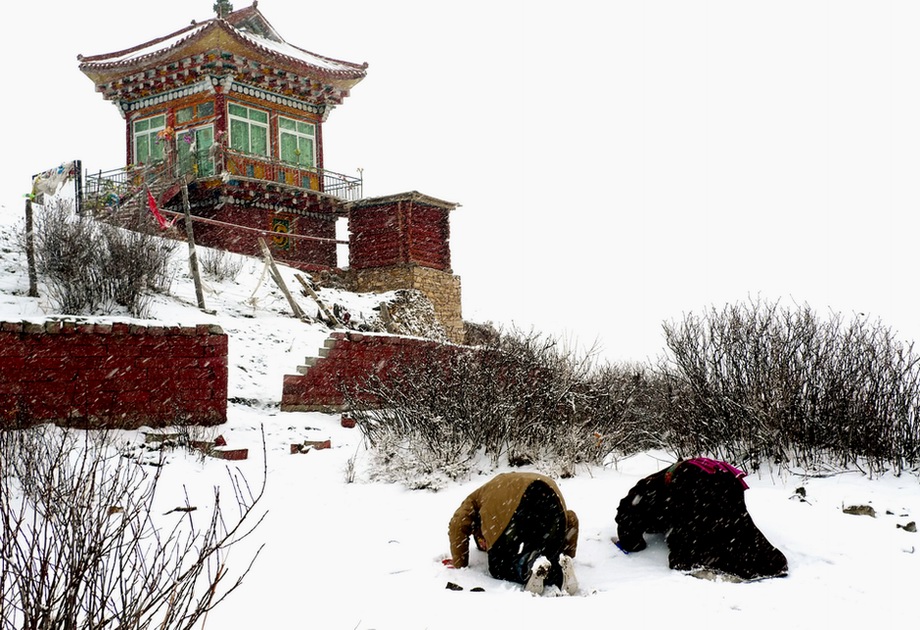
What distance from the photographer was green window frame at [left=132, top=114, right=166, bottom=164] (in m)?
23.3

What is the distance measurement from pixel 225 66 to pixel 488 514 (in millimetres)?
20071

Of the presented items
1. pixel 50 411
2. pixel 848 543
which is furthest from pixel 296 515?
pixel 848 543

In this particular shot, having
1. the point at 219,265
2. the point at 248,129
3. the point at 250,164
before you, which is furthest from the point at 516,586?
the point at 248,129

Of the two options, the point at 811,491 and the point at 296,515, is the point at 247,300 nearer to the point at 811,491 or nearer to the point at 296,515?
the point at 296,515

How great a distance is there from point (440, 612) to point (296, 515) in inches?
108

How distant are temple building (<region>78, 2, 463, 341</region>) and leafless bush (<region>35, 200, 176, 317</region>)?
6.79 metres

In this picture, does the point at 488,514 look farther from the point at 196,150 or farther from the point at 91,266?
the point at 196,150

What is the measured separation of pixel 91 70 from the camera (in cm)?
2352

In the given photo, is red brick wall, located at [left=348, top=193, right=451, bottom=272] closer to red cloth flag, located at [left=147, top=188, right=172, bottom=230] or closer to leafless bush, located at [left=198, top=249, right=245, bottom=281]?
leafless bush, located at [left=198, top=249, right=245, bottom=281]

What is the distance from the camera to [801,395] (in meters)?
8.35

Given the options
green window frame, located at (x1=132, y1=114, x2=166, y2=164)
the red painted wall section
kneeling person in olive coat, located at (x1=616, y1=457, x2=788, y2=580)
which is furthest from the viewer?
green window frame, located at (x1=132, y1=114, x2=166, y2=164)

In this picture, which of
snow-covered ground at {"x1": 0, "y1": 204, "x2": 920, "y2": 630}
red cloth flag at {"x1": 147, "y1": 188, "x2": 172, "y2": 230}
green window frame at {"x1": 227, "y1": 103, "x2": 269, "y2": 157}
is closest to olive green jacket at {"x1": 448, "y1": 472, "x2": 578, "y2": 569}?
snow-covered ground at {"x1": 0, "y1": 204, "x2": 920, "y2": 630}

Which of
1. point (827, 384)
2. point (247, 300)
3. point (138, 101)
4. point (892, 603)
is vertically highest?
point (138, 101)

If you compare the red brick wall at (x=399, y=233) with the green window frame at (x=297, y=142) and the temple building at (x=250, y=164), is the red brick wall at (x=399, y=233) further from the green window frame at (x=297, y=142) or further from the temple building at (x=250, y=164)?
the green window frame at (x=297, y=142)
